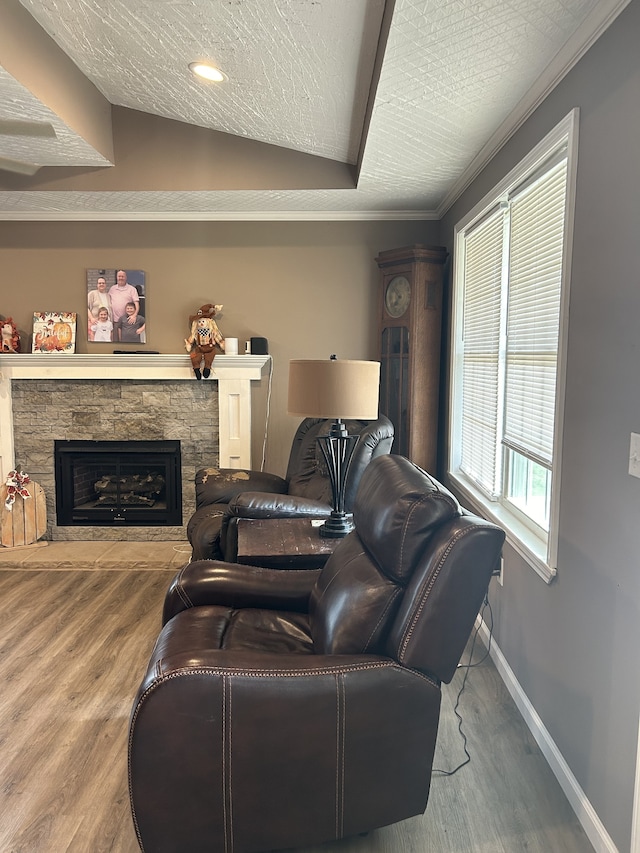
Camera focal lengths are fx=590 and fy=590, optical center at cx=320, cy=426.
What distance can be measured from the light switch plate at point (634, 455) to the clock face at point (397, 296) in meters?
2.56

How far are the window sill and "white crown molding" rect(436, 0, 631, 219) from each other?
1.66 meters

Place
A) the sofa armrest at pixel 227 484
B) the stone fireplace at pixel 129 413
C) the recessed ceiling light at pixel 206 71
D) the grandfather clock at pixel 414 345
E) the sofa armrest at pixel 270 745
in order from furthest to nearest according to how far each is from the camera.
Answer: the stone fireplace at pixel 129 413
the grandfather clock at pixel 414 345
the sofa armrest at pixel 227 484
the recessed ceiling light at pixel 206 71
the sofa armrest at pixel 270 745

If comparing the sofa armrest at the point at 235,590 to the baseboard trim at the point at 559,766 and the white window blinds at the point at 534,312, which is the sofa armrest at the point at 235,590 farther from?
the white window blinds at the point at 534,312

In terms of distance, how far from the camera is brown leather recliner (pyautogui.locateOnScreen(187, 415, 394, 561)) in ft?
9.95

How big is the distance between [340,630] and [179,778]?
Result: 539mm

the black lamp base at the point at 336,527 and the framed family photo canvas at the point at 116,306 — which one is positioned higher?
the framed family photo canvas at the point at 116,306

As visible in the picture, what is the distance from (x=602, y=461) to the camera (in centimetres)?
168

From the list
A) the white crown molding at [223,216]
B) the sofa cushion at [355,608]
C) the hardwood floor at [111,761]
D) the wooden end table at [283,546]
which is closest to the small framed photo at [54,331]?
the white crown molding at [223,216]

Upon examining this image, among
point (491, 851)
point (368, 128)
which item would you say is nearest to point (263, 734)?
point (491, 851)

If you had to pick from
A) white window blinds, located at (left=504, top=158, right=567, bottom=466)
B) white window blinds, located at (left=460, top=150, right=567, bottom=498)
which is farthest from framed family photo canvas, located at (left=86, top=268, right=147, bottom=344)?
white window blinds, located at (left=504, top=158, right=567, bottom=466)

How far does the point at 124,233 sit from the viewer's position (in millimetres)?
4336

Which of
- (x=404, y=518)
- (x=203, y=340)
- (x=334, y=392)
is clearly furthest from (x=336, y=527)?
(x=203, y=340)

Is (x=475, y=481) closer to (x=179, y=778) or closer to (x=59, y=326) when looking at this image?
(x=179, y=778)

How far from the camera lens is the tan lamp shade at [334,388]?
2.54 m
